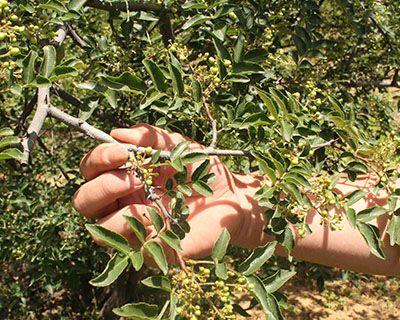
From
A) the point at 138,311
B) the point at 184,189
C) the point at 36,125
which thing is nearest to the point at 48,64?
the point at 36,125

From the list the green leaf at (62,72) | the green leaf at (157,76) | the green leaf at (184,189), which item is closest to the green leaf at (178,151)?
the green leaf at (184,189)

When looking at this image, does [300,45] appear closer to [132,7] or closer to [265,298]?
[132,7]

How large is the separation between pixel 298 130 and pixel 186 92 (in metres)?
0.36

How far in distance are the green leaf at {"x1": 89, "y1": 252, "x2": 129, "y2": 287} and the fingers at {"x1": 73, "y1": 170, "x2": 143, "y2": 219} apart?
9.6 inches

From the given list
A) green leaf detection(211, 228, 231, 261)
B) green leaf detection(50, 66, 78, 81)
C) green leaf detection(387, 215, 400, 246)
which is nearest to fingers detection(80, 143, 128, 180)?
green leaf detection(50, 66, 78, 81)

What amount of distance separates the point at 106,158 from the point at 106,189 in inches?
3.7

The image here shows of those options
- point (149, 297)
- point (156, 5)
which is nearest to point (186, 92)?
point (156, 5)

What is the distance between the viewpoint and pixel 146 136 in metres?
1.52

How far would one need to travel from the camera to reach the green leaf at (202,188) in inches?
57.2

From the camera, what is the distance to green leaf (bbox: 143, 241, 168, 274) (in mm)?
1190

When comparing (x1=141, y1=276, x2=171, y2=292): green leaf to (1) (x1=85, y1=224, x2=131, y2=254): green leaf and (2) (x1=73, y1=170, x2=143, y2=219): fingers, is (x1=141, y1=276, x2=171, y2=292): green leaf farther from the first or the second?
(2) (x1=73, y1=170, x2=143, y2=219): fingers

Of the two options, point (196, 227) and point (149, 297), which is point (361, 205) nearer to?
point (196, 227)

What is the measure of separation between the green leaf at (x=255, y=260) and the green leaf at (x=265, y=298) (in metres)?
0.02

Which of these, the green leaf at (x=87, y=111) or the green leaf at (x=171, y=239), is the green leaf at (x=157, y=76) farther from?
the green leaf at (x=171, y=239)
